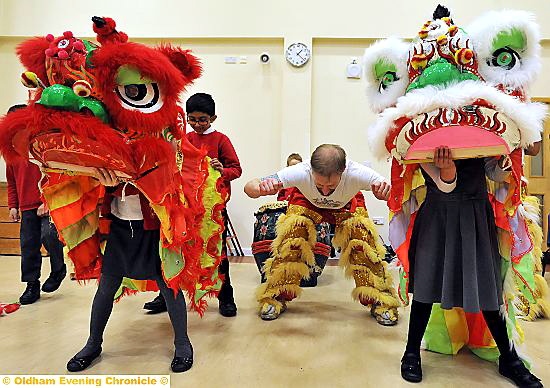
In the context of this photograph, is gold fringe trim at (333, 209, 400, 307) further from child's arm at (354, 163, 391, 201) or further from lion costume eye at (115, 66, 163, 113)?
lion costume eye at (115, 66, 163, 113)

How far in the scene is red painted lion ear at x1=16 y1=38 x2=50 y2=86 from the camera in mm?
1536

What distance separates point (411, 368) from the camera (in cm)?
167

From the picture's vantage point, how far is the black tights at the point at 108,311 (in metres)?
1.76

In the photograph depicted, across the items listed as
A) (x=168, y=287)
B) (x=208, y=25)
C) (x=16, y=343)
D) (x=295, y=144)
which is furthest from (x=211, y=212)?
(x=208, y=25)

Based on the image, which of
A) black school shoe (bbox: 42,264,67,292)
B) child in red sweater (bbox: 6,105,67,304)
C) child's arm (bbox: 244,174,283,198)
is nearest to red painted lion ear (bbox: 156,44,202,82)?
child's arm (bbox: 244,174,283,198)

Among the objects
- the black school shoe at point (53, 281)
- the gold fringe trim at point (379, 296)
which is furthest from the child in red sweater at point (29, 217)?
the gold fringe trim at point (379, 296)

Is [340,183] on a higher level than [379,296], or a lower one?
higher

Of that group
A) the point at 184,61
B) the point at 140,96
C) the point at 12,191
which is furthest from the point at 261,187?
the point at 12,191

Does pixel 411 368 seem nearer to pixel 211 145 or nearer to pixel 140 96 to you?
pixel 140 96

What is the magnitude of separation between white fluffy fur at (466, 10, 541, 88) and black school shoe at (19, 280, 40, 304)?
8.63ft

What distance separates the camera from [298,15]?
514 centimetres

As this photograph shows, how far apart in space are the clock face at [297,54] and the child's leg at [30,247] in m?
3.25

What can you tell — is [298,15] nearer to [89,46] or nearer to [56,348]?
[89,46]

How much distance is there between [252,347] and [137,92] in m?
1.15
